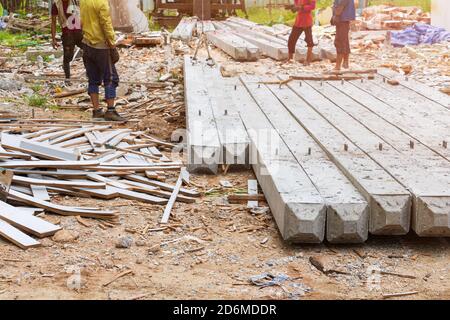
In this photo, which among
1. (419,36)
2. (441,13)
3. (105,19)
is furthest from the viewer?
(441,13)

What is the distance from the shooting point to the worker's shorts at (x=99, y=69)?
9.20 m

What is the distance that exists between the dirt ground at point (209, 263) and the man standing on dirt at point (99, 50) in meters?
4.10

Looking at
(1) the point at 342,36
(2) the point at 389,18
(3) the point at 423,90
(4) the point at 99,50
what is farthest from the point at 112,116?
(2) the point at 389,18

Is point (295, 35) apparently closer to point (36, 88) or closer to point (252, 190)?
point (36, 88)

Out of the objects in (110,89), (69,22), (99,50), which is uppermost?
(69,22)

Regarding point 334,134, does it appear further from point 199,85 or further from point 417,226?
point 199,85

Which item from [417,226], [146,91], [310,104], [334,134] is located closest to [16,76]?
[146,91]

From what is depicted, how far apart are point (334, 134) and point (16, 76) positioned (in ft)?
25.9

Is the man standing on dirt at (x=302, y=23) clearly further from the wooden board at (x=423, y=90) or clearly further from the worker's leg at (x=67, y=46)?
the worker's leg at (x=67, y=46)

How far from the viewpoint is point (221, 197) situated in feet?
19.5

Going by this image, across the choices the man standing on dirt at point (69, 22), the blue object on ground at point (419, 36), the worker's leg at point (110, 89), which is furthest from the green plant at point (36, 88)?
the blue object on ground at point (419, 36)

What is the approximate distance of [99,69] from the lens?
9336 millimetres

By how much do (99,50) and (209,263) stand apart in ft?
17.2

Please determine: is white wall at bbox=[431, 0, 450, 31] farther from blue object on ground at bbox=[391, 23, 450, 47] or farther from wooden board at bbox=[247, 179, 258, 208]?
wooden board at bbox=[247, 179, 258, 208]
